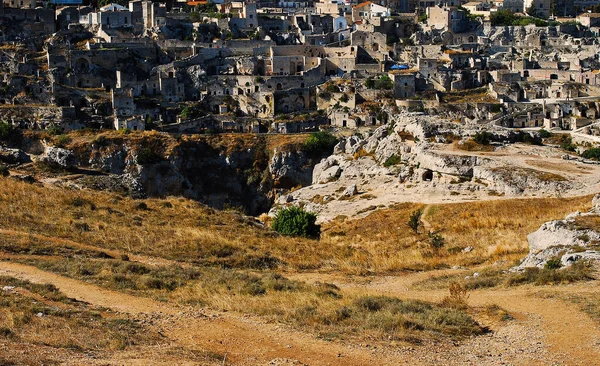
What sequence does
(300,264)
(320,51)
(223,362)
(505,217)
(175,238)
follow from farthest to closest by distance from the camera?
(320,51) < (505,217) < (175,238) < (300,264) < (223,362)

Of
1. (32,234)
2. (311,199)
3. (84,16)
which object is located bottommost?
(311,199)

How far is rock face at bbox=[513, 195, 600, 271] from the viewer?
60.3ft

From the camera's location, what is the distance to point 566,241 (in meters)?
20.0

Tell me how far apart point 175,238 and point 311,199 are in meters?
14.8

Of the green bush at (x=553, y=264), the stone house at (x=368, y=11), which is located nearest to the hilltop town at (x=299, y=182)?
the green bush at (x=553, y=264)

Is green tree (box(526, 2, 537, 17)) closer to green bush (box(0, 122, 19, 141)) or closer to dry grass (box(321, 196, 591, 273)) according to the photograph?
green bush (box(0, 122, 19, 141))

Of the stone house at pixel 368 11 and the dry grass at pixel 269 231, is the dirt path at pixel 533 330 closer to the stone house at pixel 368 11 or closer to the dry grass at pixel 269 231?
the dry grass at pixel 269 231

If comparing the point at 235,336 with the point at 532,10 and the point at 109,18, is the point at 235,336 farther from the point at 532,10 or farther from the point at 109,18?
the point at 532,10

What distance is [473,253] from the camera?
22844mm

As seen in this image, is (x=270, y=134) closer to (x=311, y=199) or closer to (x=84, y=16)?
(x=311, y=199)

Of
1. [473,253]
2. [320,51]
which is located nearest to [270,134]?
[320,51]

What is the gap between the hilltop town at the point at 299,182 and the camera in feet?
44.1

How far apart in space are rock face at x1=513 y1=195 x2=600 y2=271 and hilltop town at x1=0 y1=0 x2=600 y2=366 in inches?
3.4

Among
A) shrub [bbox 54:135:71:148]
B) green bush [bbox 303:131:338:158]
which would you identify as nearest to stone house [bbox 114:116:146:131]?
shrub [bbox 54:135:71:148]
